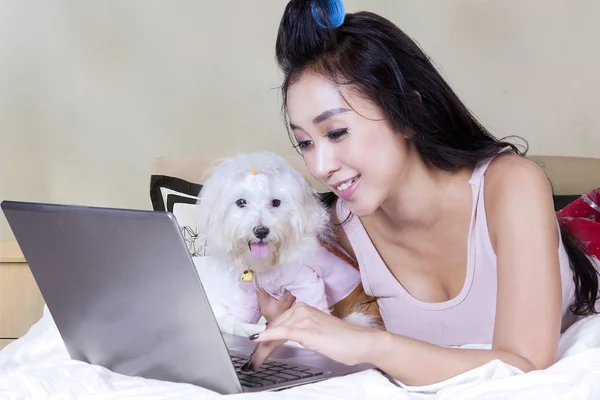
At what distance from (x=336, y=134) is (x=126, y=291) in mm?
492

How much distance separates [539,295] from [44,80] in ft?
7.66

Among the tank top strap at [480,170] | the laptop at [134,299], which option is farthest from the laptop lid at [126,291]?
the tank top strap at [480,170]

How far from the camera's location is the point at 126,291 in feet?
3.88

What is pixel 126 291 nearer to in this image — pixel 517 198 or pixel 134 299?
pixel 134 299

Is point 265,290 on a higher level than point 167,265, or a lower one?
lower

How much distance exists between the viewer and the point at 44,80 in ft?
9.96

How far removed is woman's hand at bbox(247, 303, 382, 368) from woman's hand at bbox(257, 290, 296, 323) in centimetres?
58

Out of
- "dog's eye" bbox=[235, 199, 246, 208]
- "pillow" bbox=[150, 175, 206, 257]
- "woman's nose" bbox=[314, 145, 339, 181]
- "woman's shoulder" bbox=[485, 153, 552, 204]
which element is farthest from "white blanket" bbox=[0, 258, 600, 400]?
"pillow" bbox=[150, 175, 206, 257]

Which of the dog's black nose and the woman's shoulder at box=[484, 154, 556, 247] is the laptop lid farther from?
the woman's shoulder at box=[484, 154, 556, 247]

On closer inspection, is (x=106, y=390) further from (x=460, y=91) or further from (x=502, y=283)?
(x=460, y=91)

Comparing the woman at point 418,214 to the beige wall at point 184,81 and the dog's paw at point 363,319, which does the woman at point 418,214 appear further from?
the beige wall at point 184,81

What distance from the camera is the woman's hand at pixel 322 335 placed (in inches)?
46.0

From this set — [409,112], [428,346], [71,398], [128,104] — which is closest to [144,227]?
[71,398]

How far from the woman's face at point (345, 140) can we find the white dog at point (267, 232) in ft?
0.83
